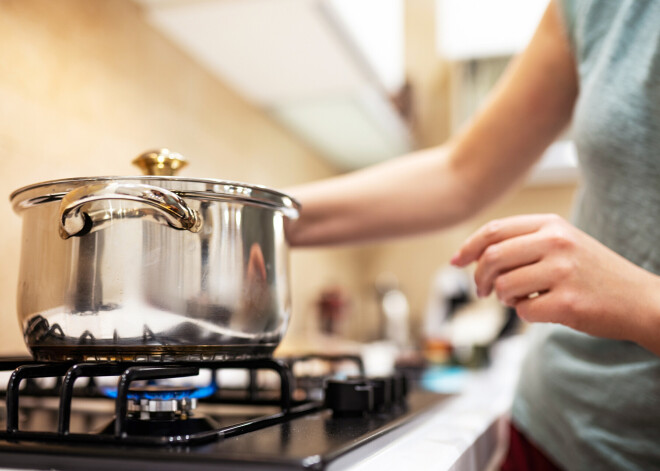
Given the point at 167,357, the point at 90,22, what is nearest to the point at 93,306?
the point at 167,357

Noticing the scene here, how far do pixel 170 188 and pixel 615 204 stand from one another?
427 millimetres

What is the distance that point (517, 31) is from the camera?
2.03 metres

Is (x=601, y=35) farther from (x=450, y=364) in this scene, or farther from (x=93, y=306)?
(x=450, y=364)

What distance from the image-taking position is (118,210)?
0.42 metres

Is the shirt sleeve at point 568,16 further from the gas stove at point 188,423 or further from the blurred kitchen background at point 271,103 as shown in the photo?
the gas stove at point 188,423

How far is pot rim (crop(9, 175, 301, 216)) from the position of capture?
1.39ft

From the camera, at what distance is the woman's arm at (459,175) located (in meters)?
0.74

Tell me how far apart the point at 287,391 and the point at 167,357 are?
0.42 ft

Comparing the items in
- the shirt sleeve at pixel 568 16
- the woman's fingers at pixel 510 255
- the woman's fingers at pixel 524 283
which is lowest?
the woman's fingers at pixel 524 283

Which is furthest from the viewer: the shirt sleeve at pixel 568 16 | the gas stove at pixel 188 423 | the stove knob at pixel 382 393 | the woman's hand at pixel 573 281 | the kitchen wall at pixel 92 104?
the kitchen wall at pixel 92 104

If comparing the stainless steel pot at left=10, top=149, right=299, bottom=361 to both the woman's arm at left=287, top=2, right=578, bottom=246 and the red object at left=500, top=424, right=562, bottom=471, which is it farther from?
the red object at left=500, top=424, right=562, bottom=471

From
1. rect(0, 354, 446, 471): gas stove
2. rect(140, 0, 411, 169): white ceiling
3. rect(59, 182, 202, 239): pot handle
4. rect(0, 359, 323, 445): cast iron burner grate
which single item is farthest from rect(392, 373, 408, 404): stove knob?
rect(140, 0, 411, 169): white ceiling

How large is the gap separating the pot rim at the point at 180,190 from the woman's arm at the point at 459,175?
275mm

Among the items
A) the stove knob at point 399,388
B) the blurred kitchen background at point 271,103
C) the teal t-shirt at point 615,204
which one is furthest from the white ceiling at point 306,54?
the stove knob at point 399,388
